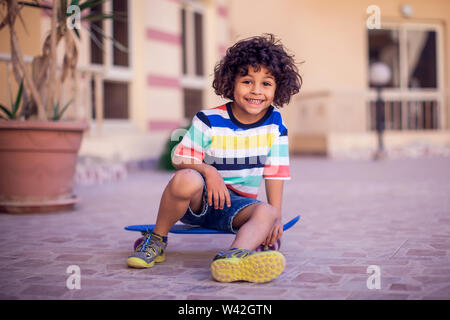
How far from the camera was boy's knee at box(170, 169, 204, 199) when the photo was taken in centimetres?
221

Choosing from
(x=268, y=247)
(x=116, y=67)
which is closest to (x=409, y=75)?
(x=116, y=67)

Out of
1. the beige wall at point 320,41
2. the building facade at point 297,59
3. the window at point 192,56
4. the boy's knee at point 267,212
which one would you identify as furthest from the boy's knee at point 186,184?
the beige wall at point 320,41

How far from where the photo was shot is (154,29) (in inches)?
320

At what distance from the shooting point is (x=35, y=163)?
3.89m

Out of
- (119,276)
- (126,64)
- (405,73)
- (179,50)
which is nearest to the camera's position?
(119,276)

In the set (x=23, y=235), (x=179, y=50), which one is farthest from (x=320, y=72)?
(x=23, y=235)

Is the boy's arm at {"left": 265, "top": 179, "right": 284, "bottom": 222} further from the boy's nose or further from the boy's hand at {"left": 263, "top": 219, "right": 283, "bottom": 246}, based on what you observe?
the boy's nose

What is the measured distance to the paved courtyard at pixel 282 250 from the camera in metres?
1.93

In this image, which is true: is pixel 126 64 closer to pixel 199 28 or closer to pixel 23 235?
pixel 199 28

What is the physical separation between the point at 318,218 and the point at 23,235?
6.43 ft

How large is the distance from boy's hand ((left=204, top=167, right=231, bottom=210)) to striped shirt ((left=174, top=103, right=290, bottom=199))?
15 cm

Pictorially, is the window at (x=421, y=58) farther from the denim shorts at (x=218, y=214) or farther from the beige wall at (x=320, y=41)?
the denim shorts at (x=218, y=214)

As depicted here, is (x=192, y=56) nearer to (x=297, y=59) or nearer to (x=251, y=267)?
(x=297, y=59)

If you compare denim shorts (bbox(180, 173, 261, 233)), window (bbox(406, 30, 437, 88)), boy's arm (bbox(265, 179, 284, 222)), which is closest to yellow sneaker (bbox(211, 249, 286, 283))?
denim shorts (bbox(180, 173, 261, 233))
